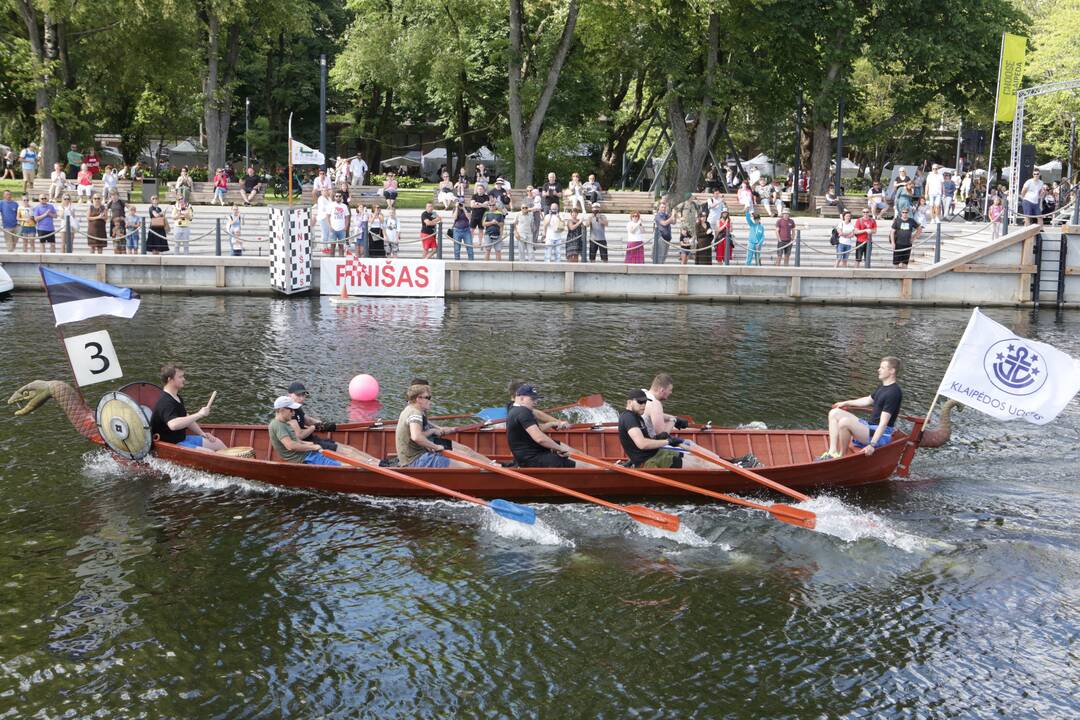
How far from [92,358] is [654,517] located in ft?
27.3

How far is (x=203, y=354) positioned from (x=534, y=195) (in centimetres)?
1364

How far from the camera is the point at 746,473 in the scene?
1439 centimetres

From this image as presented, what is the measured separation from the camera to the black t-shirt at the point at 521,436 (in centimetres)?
1466

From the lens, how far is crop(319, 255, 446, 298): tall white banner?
31656mm

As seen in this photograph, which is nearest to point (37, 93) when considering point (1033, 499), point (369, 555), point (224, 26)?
point (224, 26)

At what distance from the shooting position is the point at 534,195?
34.1m

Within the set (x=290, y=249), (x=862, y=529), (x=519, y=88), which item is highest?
(x=519, y=88)

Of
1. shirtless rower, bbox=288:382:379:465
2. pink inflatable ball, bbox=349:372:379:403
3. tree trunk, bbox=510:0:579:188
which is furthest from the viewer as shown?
tree trunk, bbox=510:0:579:188

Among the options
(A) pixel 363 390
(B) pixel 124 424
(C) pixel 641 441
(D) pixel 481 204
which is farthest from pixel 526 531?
(D) pixel 481 204

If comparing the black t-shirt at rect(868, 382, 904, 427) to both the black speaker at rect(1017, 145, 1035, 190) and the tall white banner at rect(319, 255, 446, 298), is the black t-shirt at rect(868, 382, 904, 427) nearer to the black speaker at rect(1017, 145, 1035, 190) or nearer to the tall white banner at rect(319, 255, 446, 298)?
the tall white banner at rect(319, 255, 446, 298)

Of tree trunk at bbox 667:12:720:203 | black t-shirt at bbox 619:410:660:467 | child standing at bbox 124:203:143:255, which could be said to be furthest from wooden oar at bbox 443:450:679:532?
tree trunk at bbox 667:12:720:203

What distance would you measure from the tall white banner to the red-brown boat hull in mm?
15894

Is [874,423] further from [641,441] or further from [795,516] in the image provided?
[641,441]

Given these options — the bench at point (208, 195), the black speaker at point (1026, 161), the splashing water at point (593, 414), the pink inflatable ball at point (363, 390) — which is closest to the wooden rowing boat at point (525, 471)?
the splashing water at point (593, 414)
